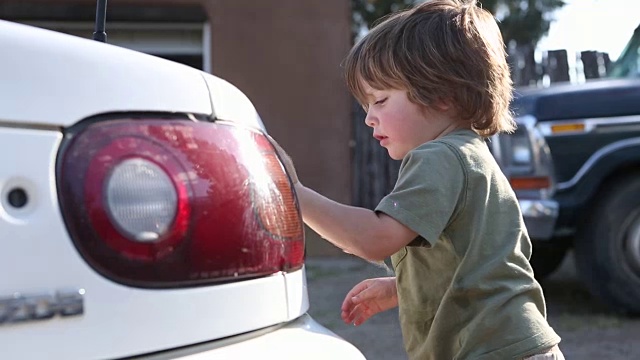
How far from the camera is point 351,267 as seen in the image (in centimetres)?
831

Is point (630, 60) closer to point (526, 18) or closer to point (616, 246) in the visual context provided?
point (616, 246)

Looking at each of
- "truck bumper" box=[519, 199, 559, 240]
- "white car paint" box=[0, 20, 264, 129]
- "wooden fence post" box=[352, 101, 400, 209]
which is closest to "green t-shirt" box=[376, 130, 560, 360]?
"white car paint" box=[0, 20, 264, 129]

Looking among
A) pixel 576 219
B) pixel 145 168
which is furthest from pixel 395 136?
pixel 576 219

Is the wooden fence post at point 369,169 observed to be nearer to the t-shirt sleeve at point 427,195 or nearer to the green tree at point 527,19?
the t-shirt sleeve at point 427,195

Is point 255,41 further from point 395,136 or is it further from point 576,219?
point 395,136

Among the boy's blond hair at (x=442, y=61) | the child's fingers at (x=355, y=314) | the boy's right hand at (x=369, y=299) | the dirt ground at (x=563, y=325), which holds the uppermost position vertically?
the boy's blond hair at (x=442, y=61)

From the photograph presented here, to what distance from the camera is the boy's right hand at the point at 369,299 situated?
7.01 ft

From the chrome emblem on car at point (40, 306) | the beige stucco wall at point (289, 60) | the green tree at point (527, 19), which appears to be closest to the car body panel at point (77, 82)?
the chrome emblem on car at point (40, 306)

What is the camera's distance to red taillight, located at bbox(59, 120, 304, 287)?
133 centimetres

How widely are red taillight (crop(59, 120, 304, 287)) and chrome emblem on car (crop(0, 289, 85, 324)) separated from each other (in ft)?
0.22

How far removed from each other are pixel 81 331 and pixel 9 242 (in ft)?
0.55

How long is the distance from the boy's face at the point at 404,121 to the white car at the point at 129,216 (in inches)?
16.5

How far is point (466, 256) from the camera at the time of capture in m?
1.76

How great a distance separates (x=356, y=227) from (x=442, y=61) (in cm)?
→ 40
